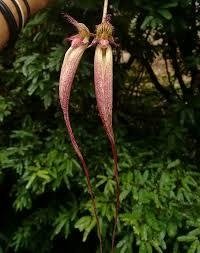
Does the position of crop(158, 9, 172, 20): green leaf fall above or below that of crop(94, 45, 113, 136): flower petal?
above

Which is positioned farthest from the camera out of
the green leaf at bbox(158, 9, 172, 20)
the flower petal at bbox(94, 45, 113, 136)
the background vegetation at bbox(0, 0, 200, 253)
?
the background vegetation at bbox(0, 0, 200, 253)

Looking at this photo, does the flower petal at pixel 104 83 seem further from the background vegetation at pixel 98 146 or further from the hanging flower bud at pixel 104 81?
the background vegetation at pixel 98 146

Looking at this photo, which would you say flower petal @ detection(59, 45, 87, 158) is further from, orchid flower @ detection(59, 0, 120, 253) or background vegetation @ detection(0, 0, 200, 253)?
background vegetation @ detection(0, 0, 200, 253)

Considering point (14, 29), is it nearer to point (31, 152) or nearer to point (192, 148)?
point (31, 152)

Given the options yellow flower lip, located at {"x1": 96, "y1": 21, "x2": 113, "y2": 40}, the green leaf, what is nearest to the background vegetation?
the green leaf

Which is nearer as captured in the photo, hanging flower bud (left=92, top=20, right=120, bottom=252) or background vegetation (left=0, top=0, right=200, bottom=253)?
hanging flower bud (left=92, top=20, right=120, bottom=252)

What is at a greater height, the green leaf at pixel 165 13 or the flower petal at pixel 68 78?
the green leaf at pixel 165 13

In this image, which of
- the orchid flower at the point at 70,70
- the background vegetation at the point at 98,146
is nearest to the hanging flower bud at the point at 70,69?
the orchid flower at the point at 70,70

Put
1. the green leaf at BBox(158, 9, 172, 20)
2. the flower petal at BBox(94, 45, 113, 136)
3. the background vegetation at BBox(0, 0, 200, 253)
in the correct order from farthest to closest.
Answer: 1. the background vegetation at BBox(0, 0, 200, 253)
2. the green leaf at BBox(158, 9, 172, 20)
3. the flower petal at BBox(94, 45, 113, 136)

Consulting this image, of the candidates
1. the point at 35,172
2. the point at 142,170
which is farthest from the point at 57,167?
the point at 142,170
